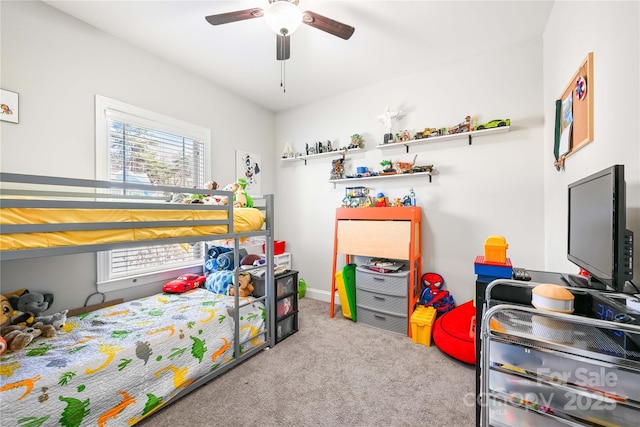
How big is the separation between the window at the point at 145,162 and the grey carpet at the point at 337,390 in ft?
3.79

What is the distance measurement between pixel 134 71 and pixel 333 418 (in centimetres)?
316

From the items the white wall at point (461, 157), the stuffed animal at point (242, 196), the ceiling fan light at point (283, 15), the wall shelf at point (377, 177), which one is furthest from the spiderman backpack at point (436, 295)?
A: the ceiling fan light at point (283, 15)

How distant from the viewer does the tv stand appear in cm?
110

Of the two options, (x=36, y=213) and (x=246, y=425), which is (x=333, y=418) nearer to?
(x=246, y=425)

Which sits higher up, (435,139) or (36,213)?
(435,139)

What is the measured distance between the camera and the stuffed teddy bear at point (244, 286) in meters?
2.34

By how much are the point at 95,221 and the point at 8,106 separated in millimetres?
1282

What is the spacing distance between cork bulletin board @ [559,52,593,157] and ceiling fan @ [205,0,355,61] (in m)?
1.31

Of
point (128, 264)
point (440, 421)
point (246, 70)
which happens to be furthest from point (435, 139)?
point (128, 264)

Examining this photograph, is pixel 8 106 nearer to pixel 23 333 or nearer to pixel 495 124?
pixel 23 333

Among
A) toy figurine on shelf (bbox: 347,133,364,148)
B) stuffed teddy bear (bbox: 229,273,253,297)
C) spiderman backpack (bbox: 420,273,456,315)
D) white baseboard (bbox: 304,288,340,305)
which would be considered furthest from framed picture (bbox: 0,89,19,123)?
spiderman backpack (bbox: 420,273,456,315)

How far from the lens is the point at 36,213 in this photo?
1.11 m

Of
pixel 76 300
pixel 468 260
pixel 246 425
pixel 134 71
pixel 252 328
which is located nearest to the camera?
pixel 246 425

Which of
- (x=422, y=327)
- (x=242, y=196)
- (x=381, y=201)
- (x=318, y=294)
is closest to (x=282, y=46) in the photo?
(x=242, y=196)
